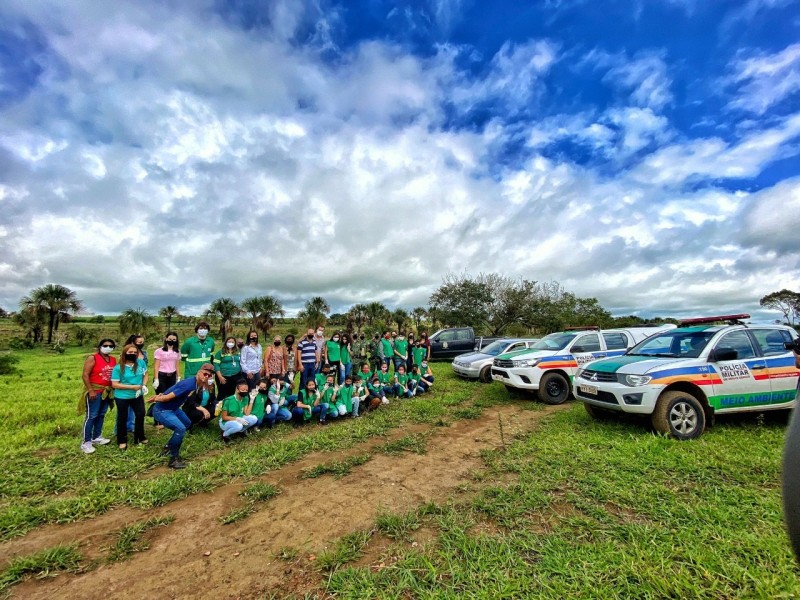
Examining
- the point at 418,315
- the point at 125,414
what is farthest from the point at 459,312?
the point at 125,414

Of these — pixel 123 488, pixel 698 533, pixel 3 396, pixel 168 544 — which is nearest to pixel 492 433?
pixel 698 533

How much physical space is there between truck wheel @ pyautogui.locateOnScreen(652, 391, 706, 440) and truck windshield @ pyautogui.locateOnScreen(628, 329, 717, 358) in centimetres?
75

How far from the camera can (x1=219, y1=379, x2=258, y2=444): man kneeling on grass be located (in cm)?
589

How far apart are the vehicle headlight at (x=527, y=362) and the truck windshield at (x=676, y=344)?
1936 millimetres

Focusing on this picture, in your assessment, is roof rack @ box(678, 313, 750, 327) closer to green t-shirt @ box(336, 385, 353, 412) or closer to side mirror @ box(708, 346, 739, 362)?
side mirror @ box(708, 346, 739, 362)

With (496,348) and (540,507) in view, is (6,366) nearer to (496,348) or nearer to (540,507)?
(496,348)

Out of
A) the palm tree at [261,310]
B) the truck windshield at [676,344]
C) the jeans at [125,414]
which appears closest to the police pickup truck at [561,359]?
the truck windshield at [676,344]

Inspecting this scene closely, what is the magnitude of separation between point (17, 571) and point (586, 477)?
196 inches

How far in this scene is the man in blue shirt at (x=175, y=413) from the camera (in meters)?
5.03

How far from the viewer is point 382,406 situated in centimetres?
838

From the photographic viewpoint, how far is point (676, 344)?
6105 millimetres

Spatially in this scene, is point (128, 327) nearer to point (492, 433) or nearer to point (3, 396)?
point (3, 396)

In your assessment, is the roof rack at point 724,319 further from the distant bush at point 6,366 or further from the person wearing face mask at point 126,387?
the distant bush at point 6,366

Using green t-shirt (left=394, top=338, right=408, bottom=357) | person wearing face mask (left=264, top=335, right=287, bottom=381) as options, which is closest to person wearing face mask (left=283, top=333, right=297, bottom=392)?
person wearing face mask (left=264, top=335, right=287, bottom=381)
